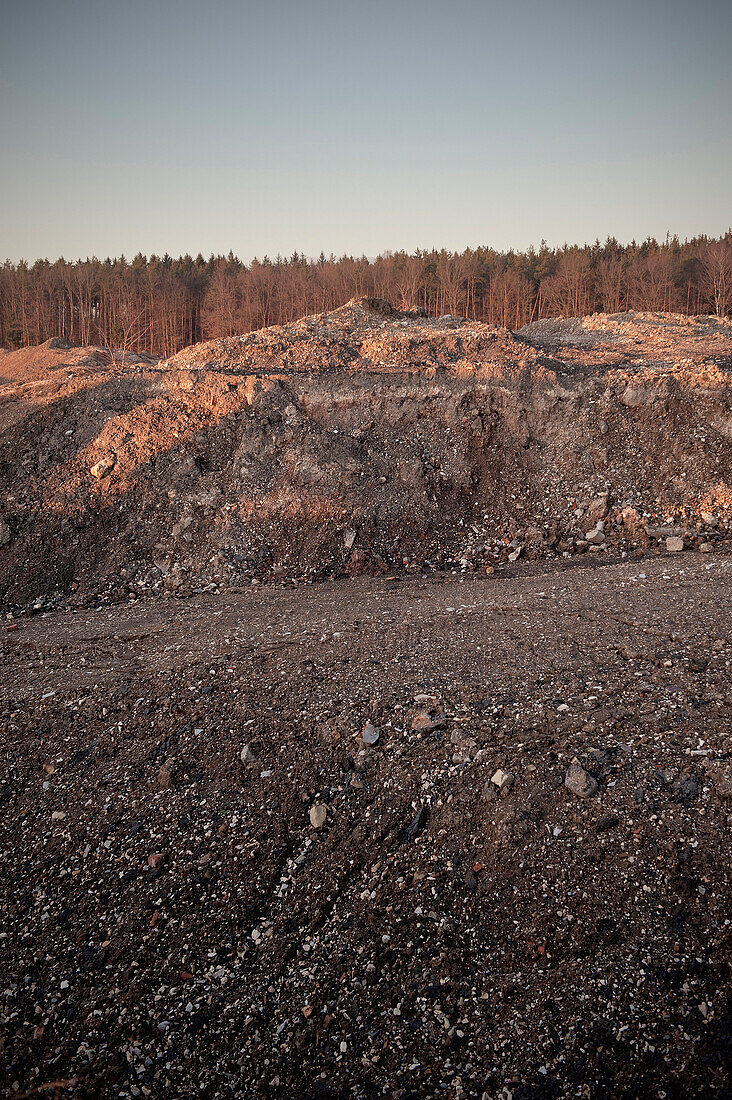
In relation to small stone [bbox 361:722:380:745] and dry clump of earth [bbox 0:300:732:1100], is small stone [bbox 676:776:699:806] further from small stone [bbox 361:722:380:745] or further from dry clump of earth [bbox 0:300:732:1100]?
small stone [bbox 361:722:380:745]

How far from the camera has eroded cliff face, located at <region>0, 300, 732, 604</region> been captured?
10.9 m

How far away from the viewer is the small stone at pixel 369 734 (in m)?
5.04

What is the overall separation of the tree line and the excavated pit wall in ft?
70.5

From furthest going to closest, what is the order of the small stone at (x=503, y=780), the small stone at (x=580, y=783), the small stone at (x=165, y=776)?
the small stone at (x=165, y=776) → the small stone at (x=503, y=780) → the small stone at (x=580, y=783)

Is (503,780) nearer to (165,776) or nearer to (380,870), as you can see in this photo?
(380,870)

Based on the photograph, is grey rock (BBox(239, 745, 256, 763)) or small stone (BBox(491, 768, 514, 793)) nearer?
small stone (BBox(491, 768, 514, 793))

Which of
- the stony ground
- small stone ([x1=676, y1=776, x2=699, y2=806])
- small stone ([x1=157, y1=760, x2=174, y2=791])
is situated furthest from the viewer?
small stone ([x1=157, y1=760, x2=174, y2=791])

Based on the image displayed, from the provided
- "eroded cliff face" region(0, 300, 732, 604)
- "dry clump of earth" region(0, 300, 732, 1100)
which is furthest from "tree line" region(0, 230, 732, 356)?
"dry clump of earth" region(0, 300, 732, 1100)

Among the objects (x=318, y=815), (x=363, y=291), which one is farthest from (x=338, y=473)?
(x=363, y=291)

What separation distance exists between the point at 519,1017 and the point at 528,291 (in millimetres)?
41010

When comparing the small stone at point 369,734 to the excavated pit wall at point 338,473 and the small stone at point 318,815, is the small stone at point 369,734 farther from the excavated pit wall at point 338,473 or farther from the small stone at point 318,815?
the excavated pit wall at point 338,473

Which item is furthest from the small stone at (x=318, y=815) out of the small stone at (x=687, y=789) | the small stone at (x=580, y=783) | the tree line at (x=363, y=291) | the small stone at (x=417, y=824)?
the tree line at (x=363, y=291)

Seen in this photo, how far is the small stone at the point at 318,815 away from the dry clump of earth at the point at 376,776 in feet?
0.06

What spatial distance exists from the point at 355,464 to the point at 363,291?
3177 cm
